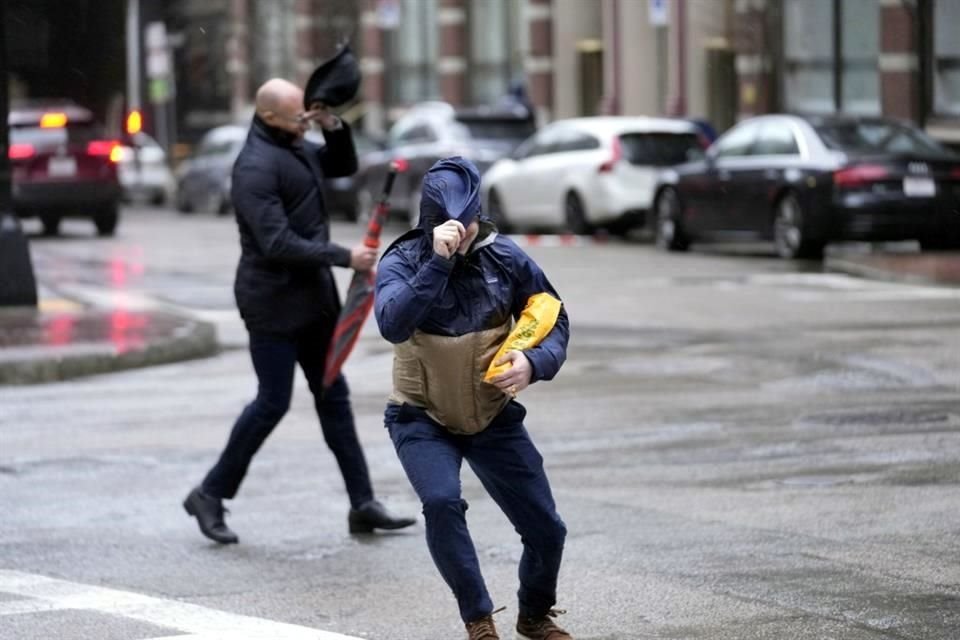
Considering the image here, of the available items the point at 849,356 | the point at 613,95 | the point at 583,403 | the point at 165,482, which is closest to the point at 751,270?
the point at 849,356

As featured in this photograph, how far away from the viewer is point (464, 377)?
6.11 meters

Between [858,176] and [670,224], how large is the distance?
11.4ft

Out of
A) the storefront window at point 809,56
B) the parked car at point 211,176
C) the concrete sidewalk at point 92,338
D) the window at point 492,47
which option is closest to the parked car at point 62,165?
the parked car at point 211,176

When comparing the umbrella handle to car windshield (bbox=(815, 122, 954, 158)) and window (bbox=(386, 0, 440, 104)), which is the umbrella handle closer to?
car windshield (bbox=(815, 122, 954, 158))

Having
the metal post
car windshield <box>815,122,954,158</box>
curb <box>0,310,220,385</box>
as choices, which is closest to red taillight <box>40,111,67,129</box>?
car windshield <box>815,122,954,158</box>

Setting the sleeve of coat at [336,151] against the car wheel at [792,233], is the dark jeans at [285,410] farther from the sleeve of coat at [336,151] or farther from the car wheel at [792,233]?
the car wheel at [792,233]

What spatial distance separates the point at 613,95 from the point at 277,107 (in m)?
28.0

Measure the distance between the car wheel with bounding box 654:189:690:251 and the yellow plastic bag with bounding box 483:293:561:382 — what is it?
1761 centimetres

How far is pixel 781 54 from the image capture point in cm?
3191

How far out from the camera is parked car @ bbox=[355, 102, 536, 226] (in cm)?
2947

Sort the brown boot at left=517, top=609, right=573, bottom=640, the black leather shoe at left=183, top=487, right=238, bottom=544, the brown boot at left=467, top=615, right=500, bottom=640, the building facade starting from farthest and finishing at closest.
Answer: the building facade, the black leather shoe at left=183, top=487, right=238, bottom=544, the brown boot at left=517, top=609, right=573, bottom=640, the brown boot at left=467, top=615, right=500, bottom=640

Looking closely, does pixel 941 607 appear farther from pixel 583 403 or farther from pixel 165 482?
pixel 583 403

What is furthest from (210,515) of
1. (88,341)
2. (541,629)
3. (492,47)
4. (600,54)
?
(492,47)

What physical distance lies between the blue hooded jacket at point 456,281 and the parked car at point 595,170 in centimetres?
1821
